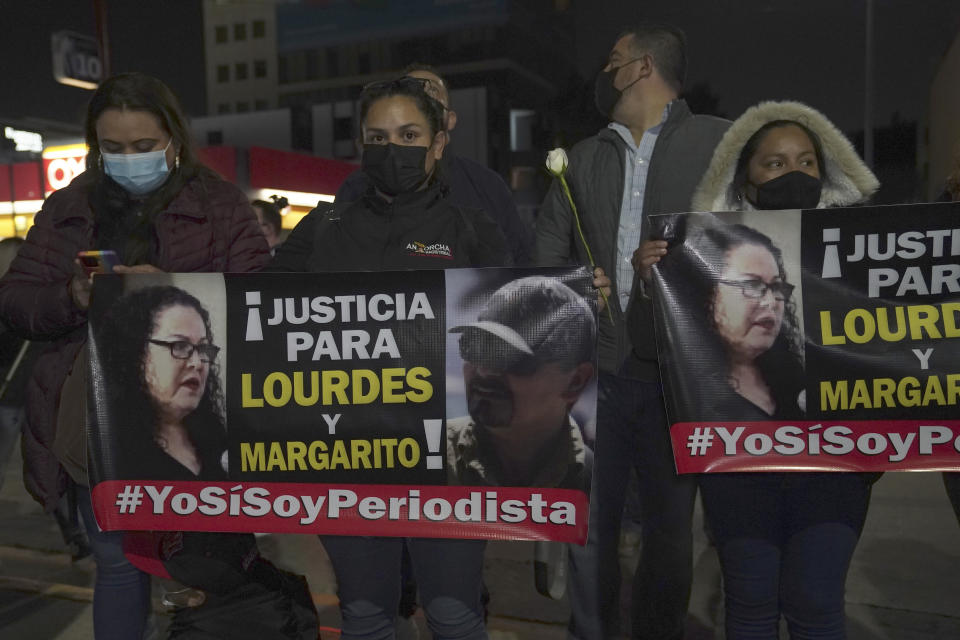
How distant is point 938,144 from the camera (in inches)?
975

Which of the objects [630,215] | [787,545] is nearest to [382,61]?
[630,215]

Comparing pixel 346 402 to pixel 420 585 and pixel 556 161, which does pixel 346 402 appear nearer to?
pixel 420 585

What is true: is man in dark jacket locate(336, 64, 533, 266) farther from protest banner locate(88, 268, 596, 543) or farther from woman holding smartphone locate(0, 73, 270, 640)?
protest banner locate(88, 268, 596, 543)

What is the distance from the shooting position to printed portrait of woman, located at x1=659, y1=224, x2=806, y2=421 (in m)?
2.30

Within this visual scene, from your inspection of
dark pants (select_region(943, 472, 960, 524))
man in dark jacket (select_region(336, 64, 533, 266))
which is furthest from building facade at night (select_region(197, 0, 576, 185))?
dark pants (select_region(943, 472, 960, 524))

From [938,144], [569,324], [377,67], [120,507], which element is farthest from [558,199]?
[377,67]

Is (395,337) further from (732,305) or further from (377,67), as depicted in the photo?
(377,67)

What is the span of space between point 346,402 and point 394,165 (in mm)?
653

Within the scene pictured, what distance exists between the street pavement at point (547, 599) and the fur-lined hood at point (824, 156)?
1.75m

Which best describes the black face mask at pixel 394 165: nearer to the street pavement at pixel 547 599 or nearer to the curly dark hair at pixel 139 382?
the curly dark hair at pixel 139 382

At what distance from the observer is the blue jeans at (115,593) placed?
7.77ft

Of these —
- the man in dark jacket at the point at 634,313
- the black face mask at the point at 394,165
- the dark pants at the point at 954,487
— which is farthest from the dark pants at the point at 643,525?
the black face mask at the point at 394,165

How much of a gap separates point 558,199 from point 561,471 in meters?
0.98

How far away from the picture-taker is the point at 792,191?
2.30 meters
